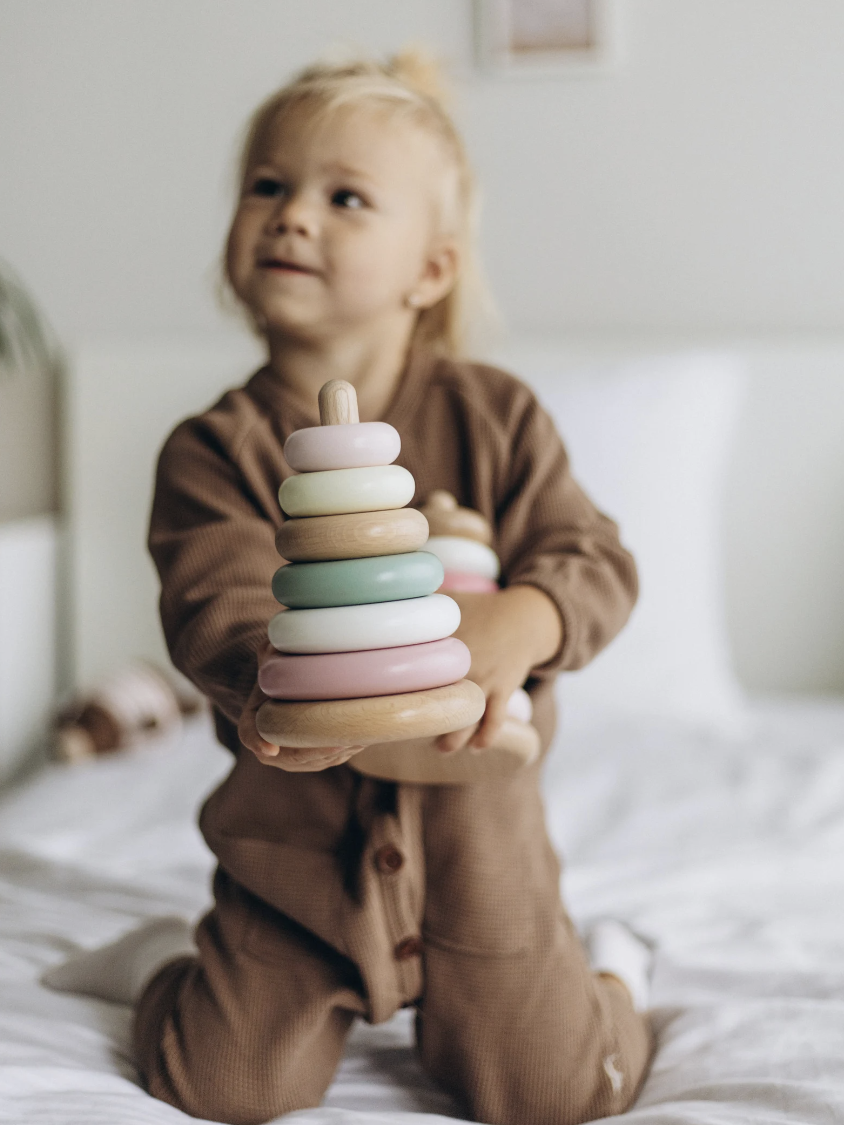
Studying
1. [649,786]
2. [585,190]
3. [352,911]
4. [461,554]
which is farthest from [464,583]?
[585,190]

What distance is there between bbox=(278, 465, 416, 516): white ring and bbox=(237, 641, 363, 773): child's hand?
0.30 feet

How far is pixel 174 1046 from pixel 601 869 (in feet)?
1.87

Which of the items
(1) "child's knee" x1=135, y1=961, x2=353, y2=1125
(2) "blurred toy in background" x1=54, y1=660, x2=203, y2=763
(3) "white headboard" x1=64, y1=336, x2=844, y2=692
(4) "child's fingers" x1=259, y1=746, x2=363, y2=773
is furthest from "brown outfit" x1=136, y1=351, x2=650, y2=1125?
(3) "white headboard" x1=64, y1=336, x2=844, y2=692

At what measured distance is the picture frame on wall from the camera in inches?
85.3

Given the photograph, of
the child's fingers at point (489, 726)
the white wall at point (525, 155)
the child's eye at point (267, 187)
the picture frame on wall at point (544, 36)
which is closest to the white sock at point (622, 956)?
the child's fingers at point (489, 726)

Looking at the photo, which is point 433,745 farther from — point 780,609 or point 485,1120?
point 780,609

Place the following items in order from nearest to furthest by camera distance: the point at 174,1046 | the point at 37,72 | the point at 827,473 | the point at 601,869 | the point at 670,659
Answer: the point at 174,1046 → the point at 601,869 → the point at 670,659 → the point at 827,473 → the point at 37,72

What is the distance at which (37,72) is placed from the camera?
92.1 inches

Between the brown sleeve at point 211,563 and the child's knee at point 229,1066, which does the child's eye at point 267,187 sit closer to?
the brown sleeve at point 211,563

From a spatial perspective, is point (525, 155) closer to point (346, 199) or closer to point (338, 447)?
point (346, 199)

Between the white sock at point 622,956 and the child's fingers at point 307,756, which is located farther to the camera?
the white sock at point 622,956

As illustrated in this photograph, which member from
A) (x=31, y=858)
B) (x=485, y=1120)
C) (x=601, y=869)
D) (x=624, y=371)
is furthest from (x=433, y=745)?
(x=624, y=371)

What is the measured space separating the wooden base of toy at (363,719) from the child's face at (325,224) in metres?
0.40

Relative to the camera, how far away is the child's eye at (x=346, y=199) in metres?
0.93
